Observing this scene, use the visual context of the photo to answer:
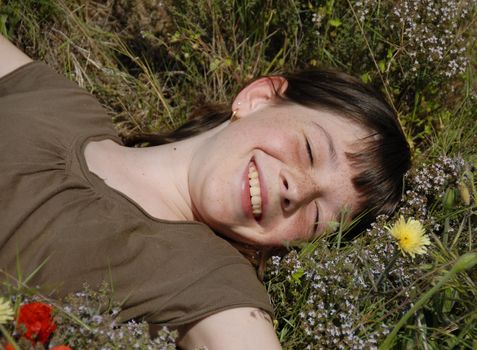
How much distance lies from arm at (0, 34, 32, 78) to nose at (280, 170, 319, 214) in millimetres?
1375

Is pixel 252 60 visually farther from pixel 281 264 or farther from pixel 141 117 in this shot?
pixel 281 264

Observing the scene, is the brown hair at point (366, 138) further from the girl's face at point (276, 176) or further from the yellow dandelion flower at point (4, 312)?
the yellow dandelion flower at point (4, 312)

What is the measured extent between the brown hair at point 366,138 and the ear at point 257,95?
0.04 metres

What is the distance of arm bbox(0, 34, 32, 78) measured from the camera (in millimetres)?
2889

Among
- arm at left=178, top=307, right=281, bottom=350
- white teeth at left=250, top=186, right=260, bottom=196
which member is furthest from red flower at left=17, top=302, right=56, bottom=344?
white teeth at left=250, top=186, right=260, bottom=196

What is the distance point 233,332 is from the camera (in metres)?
2.18

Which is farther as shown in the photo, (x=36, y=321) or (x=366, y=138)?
(x=366, y=138)

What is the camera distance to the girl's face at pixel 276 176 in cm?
249

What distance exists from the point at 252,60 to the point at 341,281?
5.34ft

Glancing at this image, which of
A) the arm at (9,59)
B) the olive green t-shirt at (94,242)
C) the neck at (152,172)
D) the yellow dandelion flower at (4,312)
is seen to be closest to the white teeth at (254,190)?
the olive green t-shirt at (94,242)

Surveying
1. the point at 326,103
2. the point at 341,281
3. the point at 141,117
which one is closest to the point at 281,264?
the point at 341,281

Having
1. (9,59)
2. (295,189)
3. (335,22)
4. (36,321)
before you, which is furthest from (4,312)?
(335,22)

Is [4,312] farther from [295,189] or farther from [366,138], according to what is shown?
[366,138]

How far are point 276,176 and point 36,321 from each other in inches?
44.4
